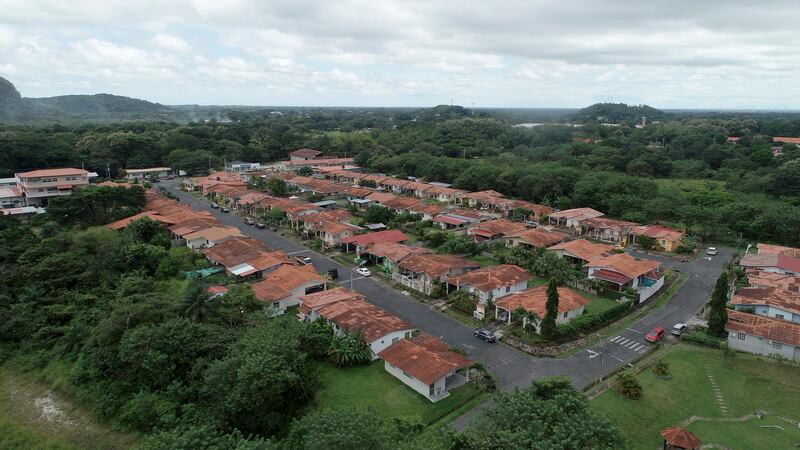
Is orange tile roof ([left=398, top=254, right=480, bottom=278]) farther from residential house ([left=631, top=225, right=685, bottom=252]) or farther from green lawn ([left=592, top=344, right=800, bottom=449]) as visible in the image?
residential house ([left=631, top=225, right=685, bottom=252])

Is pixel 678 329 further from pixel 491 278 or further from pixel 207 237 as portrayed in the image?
pixel 207 237

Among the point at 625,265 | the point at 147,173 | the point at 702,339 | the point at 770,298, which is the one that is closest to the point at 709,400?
the point at 702,339

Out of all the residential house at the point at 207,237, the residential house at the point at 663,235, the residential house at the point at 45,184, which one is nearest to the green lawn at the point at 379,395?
the residential house at the point at 207,237

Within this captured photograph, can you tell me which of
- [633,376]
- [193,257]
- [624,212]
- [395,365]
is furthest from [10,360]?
[624,212]

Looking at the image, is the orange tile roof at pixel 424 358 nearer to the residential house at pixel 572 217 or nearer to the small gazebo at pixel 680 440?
the small gazebo at pixel 680 440

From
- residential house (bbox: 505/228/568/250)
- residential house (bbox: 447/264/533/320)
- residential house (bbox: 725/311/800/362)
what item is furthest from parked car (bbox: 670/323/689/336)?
residential house (bbox: 505/228/568/250)

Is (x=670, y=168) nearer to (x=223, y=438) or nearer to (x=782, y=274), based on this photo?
(x=782, y=274)
